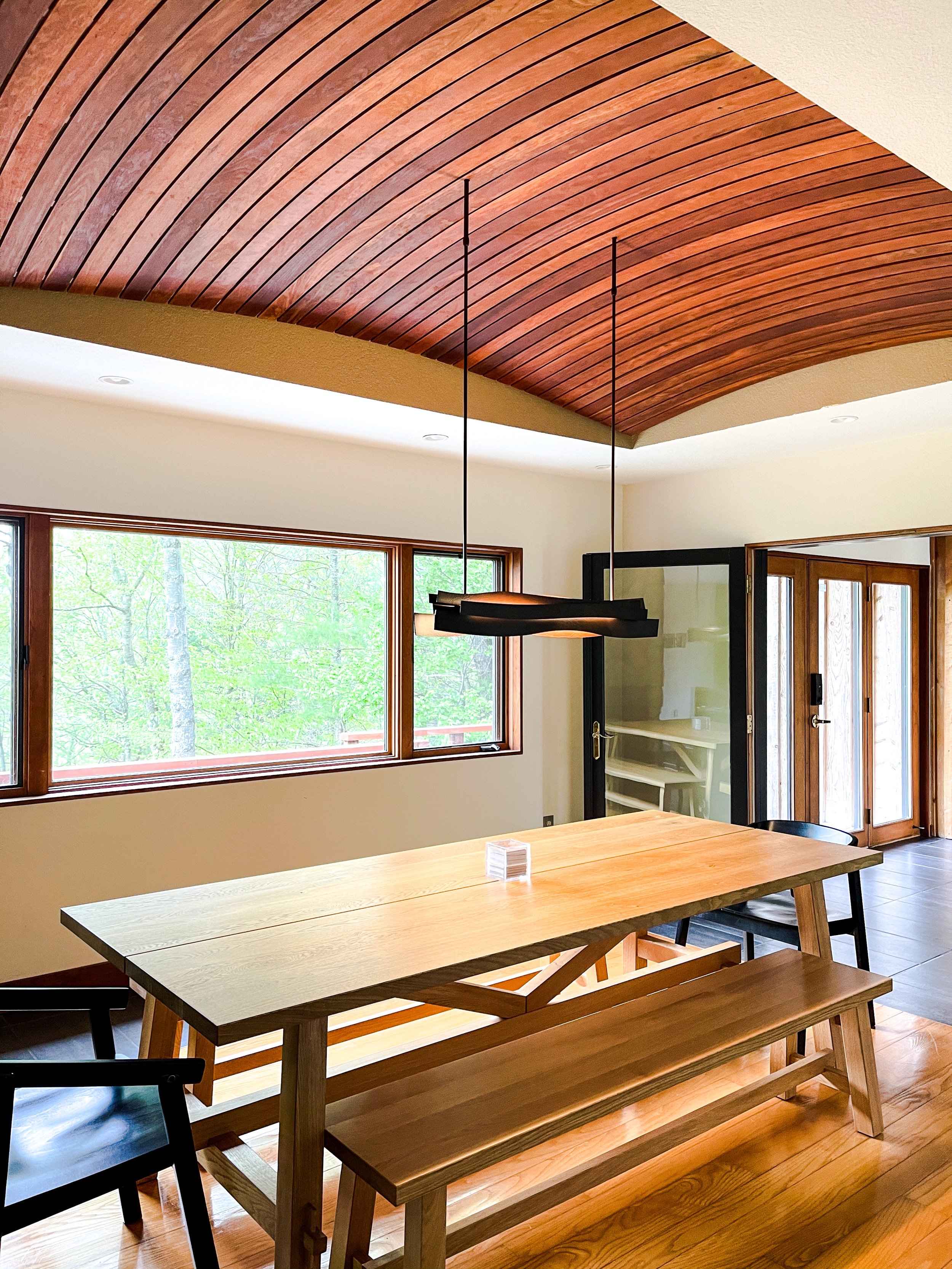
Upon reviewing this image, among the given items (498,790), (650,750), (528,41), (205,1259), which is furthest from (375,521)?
(205,1259)

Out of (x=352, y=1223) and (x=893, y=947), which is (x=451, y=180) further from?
(x=893, y=947)

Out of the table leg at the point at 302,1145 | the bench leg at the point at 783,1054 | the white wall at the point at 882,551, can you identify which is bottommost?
the bench leg at the point at 783,1054

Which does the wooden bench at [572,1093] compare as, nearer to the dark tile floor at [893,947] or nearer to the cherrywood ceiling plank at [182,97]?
the dark tile floor at [893,947]

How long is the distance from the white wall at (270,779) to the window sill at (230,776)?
3cm

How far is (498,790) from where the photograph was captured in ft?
16.9

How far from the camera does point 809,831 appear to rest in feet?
12.2

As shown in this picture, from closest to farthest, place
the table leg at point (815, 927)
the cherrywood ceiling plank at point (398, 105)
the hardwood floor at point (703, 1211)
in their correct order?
the cherrywood ceiling plank at point (398, 105), the hardwood floor at point (703, 1211), the table leg at point (815, 927)

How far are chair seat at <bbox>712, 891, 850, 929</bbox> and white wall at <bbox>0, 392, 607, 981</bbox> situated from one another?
177 cm

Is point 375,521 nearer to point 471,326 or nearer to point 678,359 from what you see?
point 471,326

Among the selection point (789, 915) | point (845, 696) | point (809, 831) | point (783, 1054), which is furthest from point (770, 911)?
point (845, 696)

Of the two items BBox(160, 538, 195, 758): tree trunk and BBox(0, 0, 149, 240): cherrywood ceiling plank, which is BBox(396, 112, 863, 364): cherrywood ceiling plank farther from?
BBox(160, 538, 195, 758): tree trunk

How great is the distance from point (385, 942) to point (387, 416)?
249 centimetres

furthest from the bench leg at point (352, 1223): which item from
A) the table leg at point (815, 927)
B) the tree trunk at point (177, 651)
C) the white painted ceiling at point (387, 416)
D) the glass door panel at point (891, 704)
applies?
the glass door panel at point (891, 704)

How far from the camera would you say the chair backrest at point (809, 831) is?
3459mm
